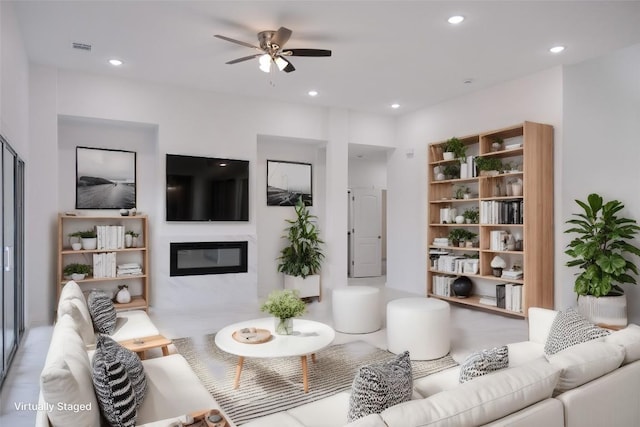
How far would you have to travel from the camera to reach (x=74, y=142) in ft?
17.7

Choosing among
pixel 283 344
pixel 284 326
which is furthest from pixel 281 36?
pixel 283 344

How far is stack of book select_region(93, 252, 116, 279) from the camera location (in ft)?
16.9

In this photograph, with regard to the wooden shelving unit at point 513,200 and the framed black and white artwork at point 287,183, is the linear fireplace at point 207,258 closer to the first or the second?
the framed black and white artwork at point 287,183

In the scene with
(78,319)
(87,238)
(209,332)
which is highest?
(87,238)

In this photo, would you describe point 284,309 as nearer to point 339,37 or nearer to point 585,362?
point 585,362

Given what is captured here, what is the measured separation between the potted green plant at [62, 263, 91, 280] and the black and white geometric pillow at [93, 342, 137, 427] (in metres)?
3.80

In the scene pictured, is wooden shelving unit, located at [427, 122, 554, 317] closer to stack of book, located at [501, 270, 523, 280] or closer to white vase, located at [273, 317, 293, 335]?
stack of book, located at [501, 270, 523, 280]

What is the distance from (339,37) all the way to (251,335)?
2.91 meters

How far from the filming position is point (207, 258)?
5914mm

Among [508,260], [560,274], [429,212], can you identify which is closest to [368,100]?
[429,212]

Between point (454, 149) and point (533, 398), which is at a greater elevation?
point (454, 149)

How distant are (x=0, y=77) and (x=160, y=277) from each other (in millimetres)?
3243

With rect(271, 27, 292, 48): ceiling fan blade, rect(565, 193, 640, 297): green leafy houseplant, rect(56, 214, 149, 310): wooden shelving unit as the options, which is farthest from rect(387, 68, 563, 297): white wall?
rect(56, 214, 149, 310): wooden shelving unit

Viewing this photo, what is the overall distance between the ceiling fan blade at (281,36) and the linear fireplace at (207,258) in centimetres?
315
